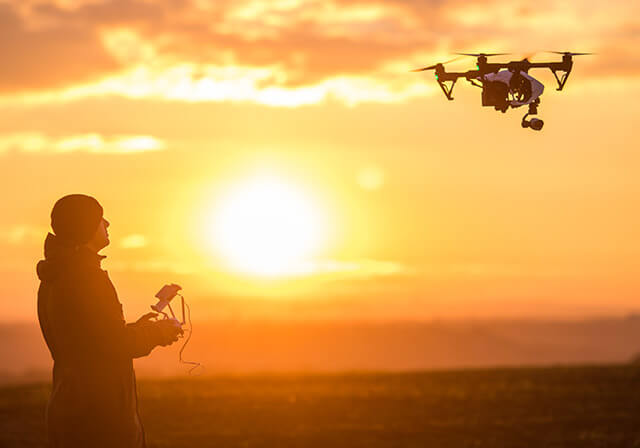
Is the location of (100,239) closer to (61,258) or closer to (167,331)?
(61,258)

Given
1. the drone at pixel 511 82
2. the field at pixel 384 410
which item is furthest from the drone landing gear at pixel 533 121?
the field at pixel 384 410

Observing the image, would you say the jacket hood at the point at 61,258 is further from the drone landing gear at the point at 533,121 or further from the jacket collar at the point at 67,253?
the drone landing gear at the point at 533,121

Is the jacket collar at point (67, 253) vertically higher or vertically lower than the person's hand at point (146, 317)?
higher

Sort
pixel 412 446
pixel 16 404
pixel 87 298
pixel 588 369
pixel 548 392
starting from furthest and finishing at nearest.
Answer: pixel 588 369, pixel 548 392, pixel 16 404, pixel 412 446, pixel 87 298

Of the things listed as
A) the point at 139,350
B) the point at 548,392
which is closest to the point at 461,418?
the point at 548,392

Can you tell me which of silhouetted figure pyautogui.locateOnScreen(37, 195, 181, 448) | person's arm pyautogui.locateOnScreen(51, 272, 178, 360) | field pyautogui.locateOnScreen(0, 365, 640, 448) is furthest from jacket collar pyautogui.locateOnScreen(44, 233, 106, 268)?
field pyautogui.locateOnScreen(0, 365, 640, 448)

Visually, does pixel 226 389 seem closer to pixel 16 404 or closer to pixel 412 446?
pixel 16 404
